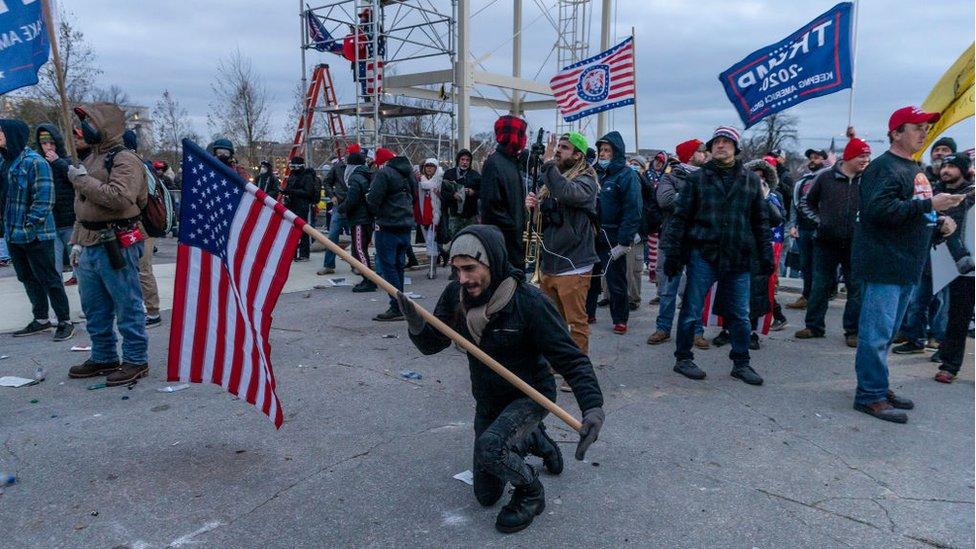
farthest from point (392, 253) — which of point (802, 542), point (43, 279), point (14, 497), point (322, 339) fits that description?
point (802, 542)

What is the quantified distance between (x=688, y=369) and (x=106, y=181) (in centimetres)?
457

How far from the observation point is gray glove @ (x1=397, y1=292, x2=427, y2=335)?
2811 millimetres

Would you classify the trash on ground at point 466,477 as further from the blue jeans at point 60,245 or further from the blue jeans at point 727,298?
the blue jeans at point 60,245

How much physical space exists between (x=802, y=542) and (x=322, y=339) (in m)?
4.50

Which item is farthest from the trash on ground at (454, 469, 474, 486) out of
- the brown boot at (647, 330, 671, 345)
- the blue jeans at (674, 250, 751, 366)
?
the brown boot at (647, 330, 671, 345)

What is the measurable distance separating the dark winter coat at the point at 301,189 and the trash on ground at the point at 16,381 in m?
6.41

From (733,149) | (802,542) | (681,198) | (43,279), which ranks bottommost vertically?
Answer: (802,542)

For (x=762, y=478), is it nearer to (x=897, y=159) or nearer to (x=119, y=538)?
(x=897, y=159)

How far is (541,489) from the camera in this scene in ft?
9.81

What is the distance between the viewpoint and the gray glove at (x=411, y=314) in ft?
9.22

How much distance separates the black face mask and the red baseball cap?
17.4ft

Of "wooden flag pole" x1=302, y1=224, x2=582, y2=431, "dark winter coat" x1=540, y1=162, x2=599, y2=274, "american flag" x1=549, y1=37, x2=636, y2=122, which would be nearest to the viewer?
"wooden flag pole" x1=302, y1=224, x2=582, y2=431

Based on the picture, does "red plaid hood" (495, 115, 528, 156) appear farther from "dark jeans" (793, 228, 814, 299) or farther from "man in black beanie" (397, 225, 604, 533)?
"dark jeans" (793, 228, 814, 299)

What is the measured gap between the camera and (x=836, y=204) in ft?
20.4
